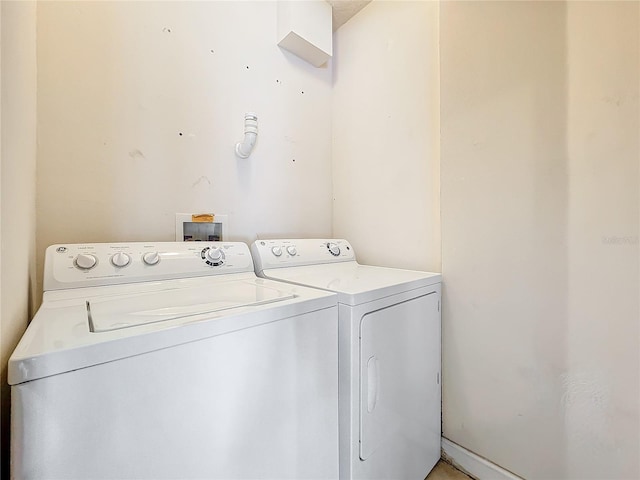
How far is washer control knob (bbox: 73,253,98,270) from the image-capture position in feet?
3.07

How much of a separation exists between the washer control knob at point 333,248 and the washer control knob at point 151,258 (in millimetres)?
864

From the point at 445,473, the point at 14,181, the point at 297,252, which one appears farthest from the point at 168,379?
the point at 445,473

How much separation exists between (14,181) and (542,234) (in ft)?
5.09

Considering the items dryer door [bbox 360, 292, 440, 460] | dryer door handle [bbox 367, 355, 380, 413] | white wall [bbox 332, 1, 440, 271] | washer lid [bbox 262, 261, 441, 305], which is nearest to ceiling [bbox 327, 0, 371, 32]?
white wall [bbox 332, 1, 440, 271]

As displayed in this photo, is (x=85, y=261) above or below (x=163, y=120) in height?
below

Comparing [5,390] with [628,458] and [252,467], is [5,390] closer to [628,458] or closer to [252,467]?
[252,467]

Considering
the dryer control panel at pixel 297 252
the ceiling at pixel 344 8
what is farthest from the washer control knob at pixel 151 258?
the ceiling at pixel 344 8

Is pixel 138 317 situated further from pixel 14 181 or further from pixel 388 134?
pixel 388 134

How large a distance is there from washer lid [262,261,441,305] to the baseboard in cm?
74

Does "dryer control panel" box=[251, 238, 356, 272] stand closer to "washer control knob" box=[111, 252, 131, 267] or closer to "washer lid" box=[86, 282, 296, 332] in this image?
"washer lid" box=[86, 282, 296, 332]

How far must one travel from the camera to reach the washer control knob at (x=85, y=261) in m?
0.93

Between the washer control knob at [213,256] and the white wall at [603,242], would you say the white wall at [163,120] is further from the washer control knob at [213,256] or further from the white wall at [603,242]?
the white wall at [603,242]

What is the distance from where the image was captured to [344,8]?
1.79 metres

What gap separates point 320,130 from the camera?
1.94m
